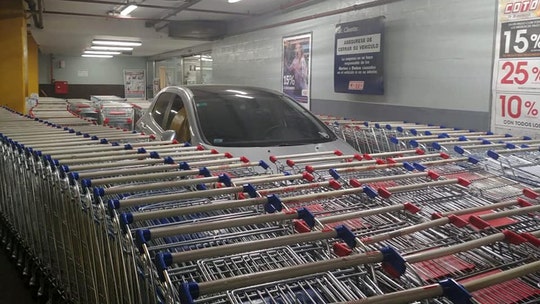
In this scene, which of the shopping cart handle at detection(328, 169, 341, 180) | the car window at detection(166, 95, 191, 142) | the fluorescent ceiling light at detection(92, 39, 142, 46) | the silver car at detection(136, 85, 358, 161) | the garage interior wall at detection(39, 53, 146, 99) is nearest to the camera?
the shopping cart handle at detection(328, 169, 341, 180)

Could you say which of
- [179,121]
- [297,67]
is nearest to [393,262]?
[179,121]

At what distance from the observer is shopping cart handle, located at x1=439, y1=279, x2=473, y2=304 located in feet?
4.41

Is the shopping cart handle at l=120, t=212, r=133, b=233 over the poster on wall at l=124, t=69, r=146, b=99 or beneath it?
beneath

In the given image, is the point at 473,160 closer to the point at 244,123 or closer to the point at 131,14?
the point at 244,123

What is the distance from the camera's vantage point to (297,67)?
9.70 m

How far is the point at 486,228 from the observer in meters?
1.94

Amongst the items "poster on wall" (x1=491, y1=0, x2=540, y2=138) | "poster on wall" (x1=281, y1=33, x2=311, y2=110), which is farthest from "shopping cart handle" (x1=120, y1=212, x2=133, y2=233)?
"poster on wall" (x1=281, y1=33, x2=311, y2=110)

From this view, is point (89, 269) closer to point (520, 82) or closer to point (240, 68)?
point (520, 82)

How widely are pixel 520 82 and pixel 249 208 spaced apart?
4.21m

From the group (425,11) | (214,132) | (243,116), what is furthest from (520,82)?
(214,132)

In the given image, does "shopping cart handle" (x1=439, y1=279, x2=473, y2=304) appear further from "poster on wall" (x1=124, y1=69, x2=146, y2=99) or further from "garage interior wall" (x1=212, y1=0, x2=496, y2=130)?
"poster on wall" (x1=124, y1=69, x2=146, y2=99)

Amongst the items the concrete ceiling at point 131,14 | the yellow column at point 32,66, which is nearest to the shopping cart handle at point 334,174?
the concrete ceiling at point 131,14

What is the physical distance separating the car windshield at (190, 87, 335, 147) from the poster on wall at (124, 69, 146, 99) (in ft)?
60.5

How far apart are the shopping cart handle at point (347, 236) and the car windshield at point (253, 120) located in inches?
101
